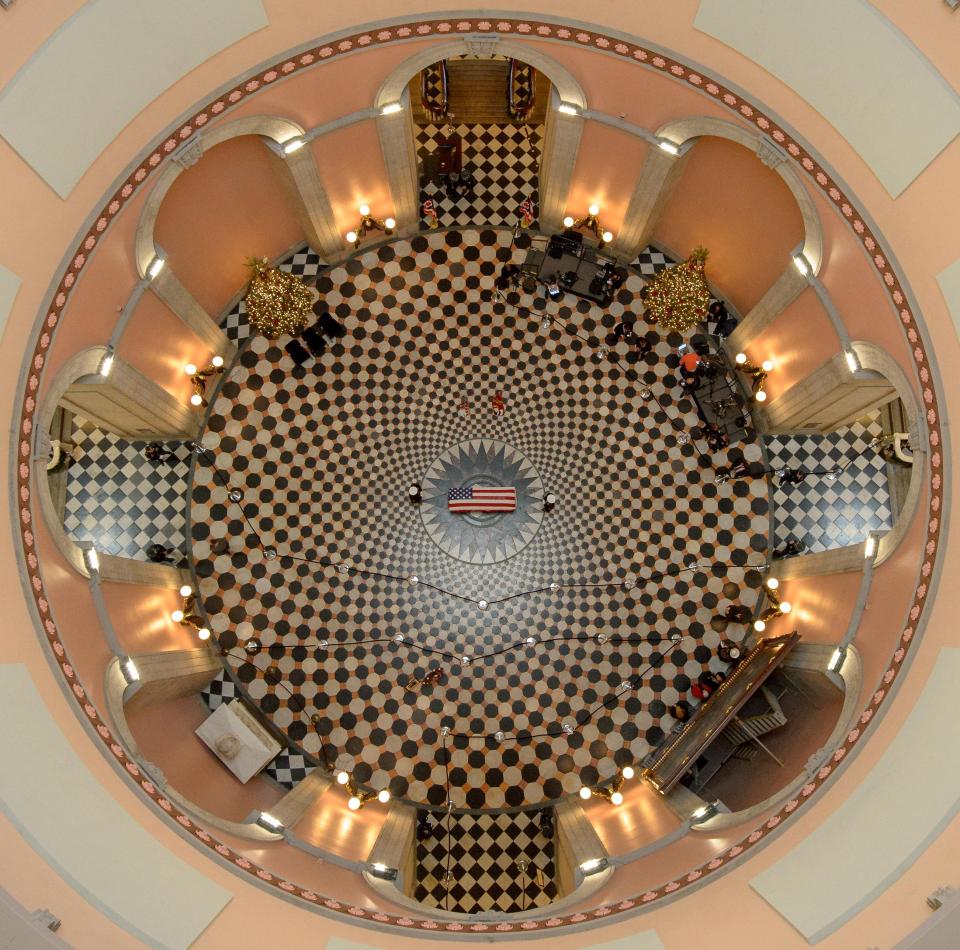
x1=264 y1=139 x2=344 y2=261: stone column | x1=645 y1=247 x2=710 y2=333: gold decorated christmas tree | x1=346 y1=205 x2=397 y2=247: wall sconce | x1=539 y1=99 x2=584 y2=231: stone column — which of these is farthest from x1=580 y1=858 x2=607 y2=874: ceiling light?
x1=264 y1=139 x2=344 y2=261: stone column

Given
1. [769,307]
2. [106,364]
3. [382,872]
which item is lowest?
[382,872]

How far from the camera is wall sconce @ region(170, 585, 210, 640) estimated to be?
14.7 metres

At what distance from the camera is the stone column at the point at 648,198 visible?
13.9 m

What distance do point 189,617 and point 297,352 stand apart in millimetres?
5675

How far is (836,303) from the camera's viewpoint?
1283cm

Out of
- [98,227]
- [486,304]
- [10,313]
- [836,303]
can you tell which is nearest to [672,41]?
[836,303]

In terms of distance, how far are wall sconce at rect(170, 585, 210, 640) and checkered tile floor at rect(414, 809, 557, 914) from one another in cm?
540

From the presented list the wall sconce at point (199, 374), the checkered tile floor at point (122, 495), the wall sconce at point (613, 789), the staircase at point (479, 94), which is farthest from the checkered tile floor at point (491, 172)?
the wall sconce at point (613, 789)

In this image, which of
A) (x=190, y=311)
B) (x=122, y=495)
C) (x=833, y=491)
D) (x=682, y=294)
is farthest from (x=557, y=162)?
(x=122, y=495)

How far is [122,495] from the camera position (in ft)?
51.7

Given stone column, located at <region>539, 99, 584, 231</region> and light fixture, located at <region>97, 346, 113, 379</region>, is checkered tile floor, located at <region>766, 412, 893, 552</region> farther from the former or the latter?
light fixture, located at <region>97, 346, 113, 379</region>

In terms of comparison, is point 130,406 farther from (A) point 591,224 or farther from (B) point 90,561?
(A) point 591,224

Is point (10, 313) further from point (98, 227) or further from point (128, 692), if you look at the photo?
point (128, 692)

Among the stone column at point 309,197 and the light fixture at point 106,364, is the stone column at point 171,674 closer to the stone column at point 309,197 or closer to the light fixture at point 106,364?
the light fixture at point 106,364
